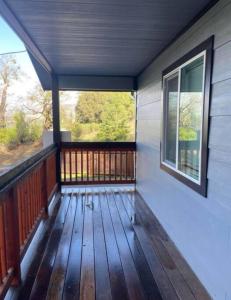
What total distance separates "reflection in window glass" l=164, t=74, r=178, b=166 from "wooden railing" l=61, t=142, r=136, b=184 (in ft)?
6.66

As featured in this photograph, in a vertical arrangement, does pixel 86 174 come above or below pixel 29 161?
below

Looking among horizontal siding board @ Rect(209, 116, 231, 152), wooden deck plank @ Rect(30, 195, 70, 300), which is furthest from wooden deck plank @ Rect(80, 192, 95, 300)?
horizontal siding board @ Rect(209, 116, 231, 152)

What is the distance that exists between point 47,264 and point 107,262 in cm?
57

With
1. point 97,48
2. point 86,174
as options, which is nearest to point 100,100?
point 86,174

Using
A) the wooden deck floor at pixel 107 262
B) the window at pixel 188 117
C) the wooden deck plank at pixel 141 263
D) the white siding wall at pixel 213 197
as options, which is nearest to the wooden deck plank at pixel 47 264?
the wooden deck floor at pixel 107 262

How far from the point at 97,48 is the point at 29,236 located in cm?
240

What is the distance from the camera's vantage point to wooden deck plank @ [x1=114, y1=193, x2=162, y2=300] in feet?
6.51

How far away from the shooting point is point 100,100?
21.7 feet

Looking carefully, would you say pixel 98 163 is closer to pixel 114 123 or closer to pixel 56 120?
pixel 56 120

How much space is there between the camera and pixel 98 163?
526 centimetres

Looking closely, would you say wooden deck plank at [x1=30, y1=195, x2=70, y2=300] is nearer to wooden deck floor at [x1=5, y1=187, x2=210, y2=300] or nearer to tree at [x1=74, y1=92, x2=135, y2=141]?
wooden deck floor at [x1=5, y1=187, x2=210, y2=300]

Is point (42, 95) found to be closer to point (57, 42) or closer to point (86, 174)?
point (86, 174)

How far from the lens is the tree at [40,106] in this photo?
287 inches

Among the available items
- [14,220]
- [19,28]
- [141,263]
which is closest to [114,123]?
[19,28]
